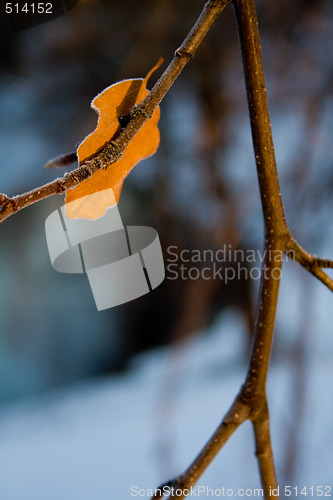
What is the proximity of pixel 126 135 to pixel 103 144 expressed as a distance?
2 centimetres

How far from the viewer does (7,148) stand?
0.43m

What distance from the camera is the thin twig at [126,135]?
0.32 feet

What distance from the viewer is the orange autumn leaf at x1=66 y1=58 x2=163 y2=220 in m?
0.13

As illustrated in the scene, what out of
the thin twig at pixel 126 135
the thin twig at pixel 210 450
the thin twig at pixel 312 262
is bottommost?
the thin twig at pixel 210 450

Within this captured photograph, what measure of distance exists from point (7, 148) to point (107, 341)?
22 centimetres

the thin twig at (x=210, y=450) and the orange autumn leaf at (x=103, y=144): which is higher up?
the orange autumn leaf at (x=103, y=144)

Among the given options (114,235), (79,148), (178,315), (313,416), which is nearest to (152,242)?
(114,235)

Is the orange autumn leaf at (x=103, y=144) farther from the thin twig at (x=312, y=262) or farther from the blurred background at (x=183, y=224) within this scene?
the blurred background at (x=183, y=224)

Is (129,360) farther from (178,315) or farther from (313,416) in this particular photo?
(313,416)

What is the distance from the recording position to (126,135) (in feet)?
0.40

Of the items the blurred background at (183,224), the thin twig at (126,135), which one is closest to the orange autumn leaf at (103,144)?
the thin twig at (126,135)

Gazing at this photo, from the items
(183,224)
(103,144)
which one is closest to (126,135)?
(103,144)
